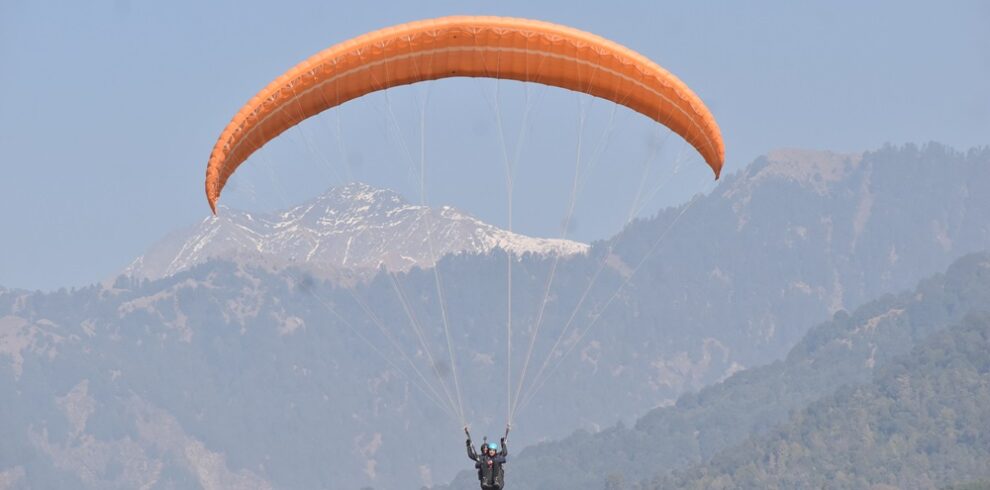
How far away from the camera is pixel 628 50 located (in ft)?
224

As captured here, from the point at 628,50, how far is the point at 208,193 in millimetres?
13711

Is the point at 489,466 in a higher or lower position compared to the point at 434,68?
lower

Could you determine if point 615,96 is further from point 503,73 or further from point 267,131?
point 267,131

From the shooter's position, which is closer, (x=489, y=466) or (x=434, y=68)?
(x=489, y=466)

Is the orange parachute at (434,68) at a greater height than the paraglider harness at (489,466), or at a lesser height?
greater

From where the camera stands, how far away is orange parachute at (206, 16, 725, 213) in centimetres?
6594

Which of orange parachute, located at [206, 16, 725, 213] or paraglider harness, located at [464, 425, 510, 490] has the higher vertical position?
orange parachute, located at [206, 16, 725, 213]

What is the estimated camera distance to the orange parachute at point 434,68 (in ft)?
216

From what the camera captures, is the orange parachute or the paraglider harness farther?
the orange parachute

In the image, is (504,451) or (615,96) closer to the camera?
(504,451)

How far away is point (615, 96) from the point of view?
68.8 metres

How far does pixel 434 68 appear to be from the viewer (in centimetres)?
6700

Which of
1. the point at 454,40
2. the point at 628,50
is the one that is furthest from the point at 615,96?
the point at 454,40

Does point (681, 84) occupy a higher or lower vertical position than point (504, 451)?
higher
